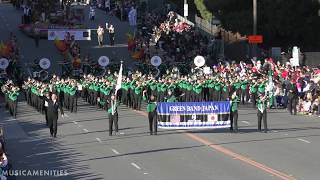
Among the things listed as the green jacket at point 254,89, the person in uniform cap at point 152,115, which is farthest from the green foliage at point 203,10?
the person in uniform cap at point 152,115

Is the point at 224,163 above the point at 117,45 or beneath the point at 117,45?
beneath

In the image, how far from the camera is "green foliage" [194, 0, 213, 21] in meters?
66.8

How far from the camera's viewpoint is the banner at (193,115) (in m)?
29.7

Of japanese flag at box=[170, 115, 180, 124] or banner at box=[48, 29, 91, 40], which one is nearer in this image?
japanese flag at box=[170, 115, 180, 124]

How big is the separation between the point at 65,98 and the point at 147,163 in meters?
17.6

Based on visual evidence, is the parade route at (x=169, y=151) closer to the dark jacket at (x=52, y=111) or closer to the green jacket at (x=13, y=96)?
the dark jacket at (x=52, y=111)

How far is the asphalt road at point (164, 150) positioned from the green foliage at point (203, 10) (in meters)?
31.7

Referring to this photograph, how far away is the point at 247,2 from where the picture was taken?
57.7 metres

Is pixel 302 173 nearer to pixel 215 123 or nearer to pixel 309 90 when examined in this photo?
pixel 215 123

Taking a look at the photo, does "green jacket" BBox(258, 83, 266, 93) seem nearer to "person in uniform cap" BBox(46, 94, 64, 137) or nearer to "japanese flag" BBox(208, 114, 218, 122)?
"japanese flag" BBox(208, 114, 218, 122)

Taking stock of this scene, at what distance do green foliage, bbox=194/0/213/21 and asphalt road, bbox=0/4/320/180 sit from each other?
3170 centimetres

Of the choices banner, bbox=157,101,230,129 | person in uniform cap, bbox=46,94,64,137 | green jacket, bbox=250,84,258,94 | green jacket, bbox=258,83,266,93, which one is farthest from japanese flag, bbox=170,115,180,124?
green jacket, bbox=250,84,258,94

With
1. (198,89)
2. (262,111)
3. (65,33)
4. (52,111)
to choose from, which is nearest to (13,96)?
(52,111)

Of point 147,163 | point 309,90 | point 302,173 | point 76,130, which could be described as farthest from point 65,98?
point 302,173
